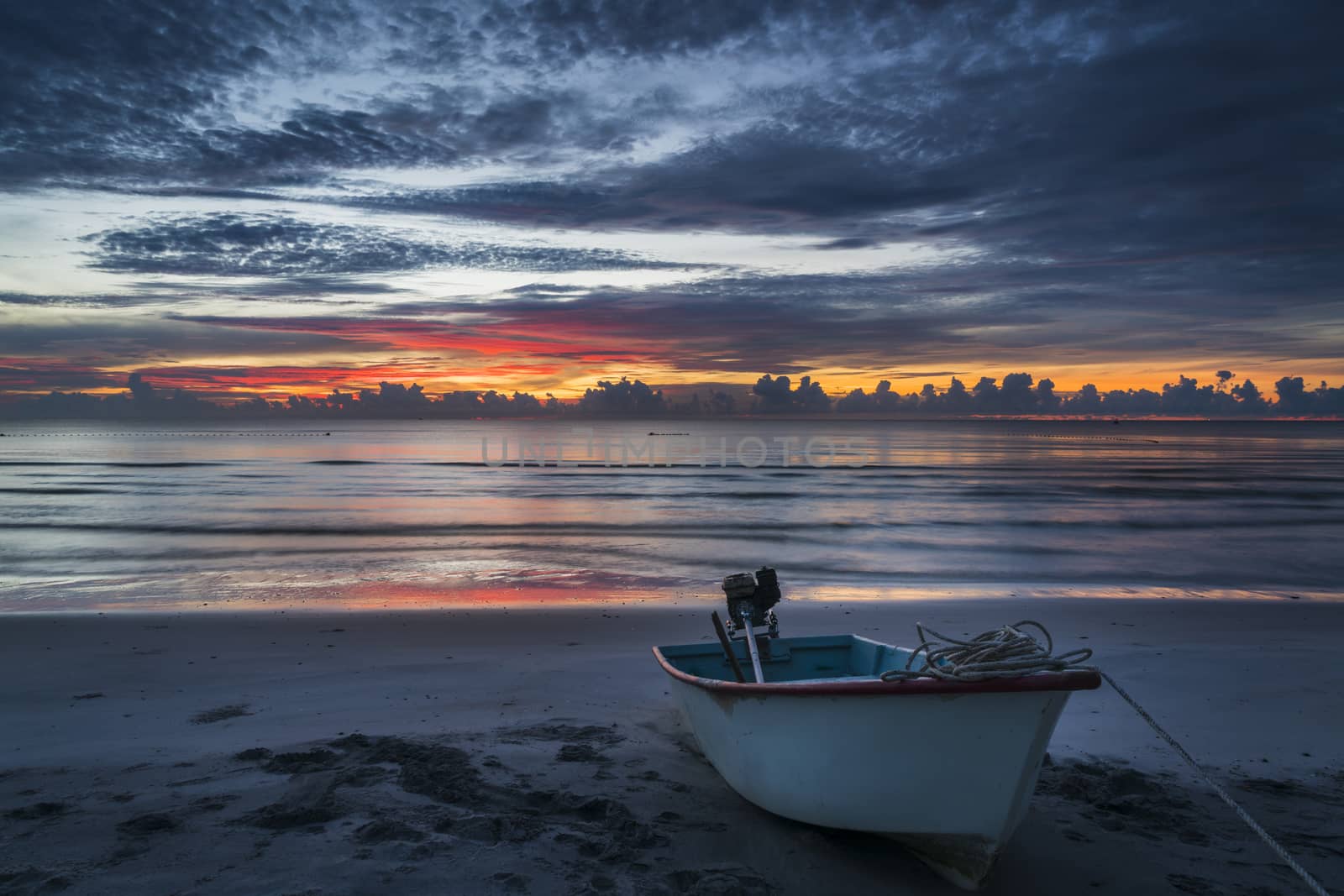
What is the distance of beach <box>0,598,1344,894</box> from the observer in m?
4.79

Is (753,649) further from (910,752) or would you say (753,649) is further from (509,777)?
(910,752)

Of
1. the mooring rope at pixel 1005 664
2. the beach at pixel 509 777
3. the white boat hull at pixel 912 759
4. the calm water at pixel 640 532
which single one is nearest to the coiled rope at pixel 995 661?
the mooring rope at pixel 1005 664

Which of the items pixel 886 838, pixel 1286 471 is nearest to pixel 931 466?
pixel 1286 471

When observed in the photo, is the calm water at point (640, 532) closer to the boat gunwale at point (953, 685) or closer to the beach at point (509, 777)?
the beach at point (509, 777)

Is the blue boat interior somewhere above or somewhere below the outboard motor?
below

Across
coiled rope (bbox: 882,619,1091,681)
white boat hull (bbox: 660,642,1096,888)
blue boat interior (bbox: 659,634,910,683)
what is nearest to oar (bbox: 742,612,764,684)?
blue boat interior (bbox: 659,634,910,683)

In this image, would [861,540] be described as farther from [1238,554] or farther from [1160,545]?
[1238,554]

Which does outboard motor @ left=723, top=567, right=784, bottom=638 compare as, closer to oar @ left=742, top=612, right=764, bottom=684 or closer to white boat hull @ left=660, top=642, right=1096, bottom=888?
oar @ left=742, top=612, right=764, bottom=684

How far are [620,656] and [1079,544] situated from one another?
16.7 metres

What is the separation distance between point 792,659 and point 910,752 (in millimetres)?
2825

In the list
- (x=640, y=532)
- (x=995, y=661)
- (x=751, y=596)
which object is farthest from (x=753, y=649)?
(x=640, y=532)

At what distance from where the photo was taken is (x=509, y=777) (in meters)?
6.00

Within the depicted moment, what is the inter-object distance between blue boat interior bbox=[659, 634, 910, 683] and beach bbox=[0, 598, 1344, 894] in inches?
23.9

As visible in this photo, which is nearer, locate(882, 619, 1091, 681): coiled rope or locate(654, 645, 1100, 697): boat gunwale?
locate(654, 645, 1100, 697): boat gunwale
